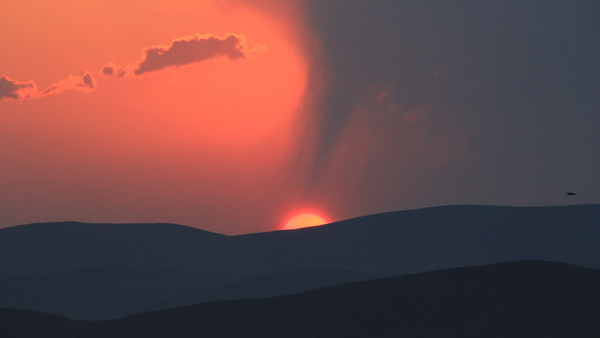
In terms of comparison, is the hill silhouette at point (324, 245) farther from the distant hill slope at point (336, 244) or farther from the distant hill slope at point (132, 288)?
the distant hill slope at point (132, 288)

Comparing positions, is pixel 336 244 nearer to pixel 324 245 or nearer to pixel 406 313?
pixel 324 245

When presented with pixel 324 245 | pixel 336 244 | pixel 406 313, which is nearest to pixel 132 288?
pixel 324 245

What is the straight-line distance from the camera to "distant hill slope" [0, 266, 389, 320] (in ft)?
275

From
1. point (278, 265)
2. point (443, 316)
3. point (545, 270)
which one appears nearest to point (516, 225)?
point (278, 265)

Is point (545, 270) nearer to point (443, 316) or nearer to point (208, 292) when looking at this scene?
point (443, 316)

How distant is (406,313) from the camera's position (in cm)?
4450

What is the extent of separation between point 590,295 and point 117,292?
7516cm

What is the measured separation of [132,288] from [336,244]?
69.0 meters

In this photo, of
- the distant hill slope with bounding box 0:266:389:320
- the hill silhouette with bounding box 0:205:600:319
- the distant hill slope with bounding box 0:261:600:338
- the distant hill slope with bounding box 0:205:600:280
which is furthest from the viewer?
the distant hill slope with bounding box 0:205:600:280

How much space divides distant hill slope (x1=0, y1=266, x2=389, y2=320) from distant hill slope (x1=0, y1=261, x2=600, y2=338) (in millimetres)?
29476

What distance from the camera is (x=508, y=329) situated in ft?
134

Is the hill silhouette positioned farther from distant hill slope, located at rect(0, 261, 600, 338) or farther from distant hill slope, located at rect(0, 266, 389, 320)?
distant hill slope, located at rect(0, 261, 600, 338)

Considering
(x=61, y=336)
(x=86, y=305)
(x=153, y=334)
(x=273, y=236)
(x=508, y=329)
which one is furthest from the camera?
(x=273, y=236)

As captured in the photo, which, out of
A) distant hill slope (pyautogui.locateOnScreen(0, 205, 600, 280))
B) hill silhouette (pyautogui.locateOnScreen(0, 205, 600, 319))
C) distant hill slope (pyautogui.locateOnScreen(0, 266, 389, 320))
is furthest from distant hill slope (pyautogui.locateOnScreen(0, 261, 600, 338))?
distant hill slope (pyautogui.locateOnScreen(0, 205, 600, 280))
